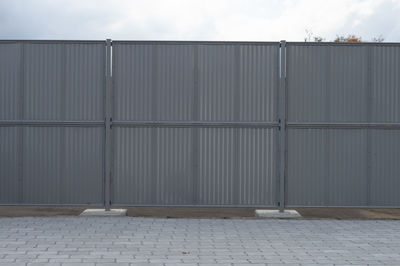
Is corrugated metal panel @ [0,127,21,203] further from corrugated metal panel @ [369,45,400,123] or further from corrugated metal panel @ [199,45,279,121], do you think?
corrugated metal panel @ [369,45,400,123]

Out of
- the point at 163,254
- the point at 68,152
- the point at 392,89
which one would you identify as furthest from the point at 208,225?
the point at 392,89

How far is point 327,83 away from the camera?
39.3ft

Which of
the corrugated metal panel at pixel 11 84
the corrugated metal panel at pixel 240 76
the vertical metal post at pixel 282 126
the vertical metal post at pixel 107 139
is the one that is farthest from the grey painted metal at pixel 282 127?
the corrugated metal panel at pixel 11 84

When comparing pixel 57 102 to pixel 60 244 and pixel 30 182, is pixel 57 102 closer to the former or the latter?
pixel 30 182

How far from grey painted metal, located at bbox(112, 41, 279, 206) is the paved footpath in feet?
2.67

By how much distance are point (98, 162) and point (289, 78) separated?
14.7ft

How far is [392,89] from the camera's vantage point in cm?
1202

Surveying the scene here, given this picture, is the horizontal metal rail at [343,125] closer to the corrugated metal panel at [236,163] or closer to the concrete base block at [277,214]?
the corrugated metal panel at [236,163]

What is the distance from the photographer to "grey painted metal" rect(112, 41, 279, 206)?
38.9 feet

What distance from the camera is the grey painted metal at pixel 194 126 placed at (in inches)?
467

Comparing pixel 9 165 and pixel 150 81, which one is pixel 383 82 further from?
pixel 9 165

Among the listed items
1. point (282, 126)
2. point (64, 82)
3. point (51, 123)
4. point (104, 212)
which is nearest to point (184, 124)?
point (282, 126)

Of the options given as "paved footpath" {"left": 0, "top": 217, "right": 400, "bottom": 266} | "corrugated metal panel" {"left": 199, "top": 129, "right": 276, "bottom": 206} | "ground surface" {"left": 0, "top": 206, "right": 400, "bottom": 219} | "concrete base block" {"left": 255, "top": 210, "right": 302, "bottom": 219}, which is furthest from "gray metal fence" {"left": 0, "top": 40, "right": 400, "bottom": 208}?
"paved footpath" {"left": 0, "top": 217, "right": 400, "bottom": 266}

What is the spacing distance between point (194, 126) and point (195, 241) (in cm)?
340
